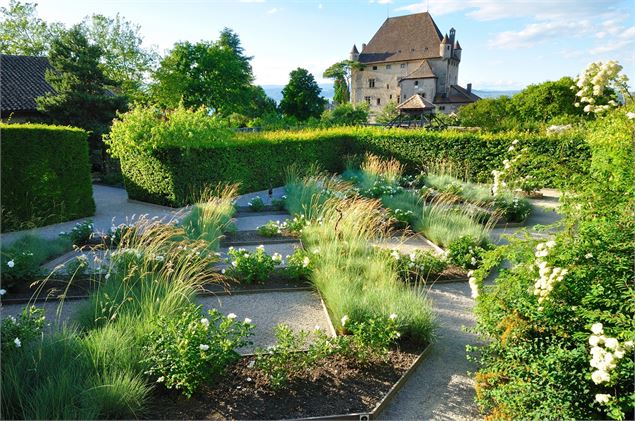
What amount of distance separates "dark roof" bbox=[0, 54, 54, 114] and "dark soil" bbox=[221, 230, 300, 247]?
603 inches

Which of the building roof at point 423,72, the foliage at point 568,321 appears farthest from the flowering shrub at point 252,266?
the building roof at point 423,72

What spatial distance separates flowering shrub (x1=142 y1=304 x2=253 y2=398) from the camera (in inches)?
115

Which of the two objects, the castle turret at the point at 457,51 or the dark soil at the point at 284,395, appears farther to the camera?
the castle turret at the point at 457,51

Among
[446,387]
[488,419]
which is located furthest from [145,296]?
[488,419]

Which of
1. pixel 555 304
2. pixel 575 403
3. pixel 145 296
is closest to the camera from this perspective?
pixel 575 403

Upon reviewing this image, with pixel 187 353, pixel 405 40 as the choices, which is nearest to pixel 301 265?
pixel 187 353

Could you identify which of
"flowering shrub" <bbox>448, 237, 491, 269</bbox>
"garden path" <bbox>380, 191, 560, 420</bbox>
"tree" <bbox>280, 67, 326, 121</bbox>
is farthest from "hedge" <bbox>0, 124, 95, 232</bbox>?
"tree" <bbox>280, 67, 326, 121</bbox>

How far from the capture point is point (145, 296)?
13.0ft

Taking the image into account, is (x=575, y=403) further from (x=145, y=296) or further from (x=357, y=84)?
(x=357, y=84)

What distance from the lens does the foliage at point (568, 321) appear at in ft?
8.04

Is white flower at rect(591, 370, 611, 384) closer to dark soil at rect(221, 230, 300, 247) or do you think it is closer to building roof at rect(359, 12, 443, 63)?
dark soil at rect(221, 230, 300, 247)

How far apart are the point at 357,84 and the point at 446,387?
59.5 m

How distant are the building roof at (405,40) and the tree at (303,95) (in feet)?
54.4

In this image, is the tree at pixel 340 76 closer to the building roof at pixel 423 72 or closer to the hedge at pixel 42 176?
the building roof at pixel 423 72
